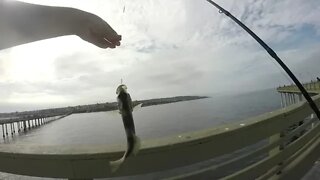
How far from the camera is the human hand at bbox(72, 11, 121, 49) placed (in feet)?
4.09

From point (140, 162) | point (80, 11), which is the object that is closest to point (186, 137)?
point (140, 162)

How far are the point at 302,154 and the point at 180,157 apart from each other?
132 inches

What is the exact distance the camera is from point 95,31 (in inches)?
51.6

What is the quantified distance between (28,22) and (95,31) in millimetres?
320

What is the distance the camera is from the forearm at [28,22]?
0.99 m

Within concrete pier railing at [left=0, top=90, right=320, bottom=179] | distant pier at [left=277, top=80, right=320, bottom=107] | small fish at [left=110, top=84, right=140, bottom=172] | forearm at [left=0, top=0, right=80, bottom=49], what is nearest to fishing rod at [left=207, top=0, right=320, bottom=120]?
concrete pier railing at [left=0, top=90, right=320, bottom=179]

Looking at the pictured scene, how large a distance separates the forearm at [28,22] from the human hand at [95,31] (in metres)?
0.08

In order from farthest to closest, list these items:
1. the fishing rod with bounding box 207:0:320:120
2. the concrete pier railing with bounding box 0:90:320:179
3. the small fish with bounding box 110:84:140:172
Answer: the fishing rod with bounding box 207:0:320:120, the concrete pier railing with bounding box 0:90:320:179, the small fish with bounding box 110:84:140:172

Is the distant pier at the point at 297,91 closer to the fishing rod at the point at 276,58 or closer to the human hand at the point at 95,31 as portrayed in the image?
the fishing rod at the point at 276,58

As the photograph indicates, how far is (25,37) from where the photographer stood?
3.47ft

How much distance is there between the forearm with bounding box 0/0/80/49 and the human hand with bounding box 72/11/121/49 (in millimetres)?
84

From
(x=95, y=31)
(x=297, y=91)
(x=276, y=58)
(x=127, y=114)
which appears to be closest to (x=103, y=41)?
(x=95, y=31)

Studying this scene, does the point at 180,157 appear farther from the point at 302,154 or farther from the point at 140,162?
the point at 302,154

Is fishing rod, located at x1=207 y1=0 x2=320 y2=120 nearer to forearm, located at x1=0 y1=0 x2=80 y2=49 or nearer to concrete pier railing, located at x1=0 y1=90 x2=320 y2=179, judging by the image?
concrete pier railing, located at x1=0 y1=90 x2=320 y2=179
